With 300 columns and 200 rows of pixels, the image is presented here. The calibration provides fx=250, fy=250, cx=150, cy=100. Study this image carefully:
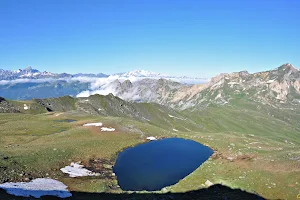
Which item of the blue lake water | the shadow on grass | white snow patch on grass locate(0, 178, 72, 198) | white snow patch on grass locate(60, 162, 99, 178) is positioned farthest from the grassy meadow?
the blue lake water

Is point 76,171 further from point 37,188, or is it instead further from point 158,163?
point 158,163

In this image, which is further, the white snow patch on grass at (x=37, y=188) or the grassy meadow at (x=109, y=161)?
the grassy meadow at (x=109, y=161)

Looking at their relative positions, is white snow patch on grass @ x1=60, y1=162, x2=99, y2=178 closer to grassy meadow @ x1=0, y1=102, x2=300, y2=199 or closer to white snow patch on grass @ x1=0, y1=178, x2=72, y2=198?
grassy meadow @ x1=0, y1=102, x2=300, y2=199

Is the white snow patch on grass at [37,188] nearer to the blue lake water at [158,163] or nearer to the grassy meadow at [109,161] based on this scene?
the grassy meadow at [109,161]

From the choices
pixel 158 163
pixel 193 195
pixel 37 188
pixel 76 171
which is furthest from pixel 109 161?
pixel 193 195

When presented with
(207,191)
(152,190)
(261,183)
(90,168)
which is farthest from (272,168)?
(90,168)

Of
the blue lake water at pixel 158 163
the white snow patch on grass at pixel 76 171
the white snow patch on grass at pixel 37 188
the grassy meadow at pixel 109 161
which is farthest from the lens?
the blue lake water at pixel 158 163

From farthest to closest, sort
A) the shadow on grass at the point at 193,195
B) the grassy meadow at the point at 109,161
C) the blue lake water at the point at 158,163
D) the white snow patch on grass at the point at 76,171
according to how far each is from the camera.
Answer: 1. the blue lake water at the point at 158,163
2. the white snow patch on grass at the point at 76,171
3. the grassy meadow at the point at 109,161
4. the shadow on grass at the point at 193,195

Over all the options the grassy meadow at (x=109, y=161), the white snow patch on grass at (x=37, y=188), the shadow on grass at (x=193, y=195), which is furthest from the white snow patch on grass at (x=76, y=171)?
the shadow on grass at (x=193, y=195)
